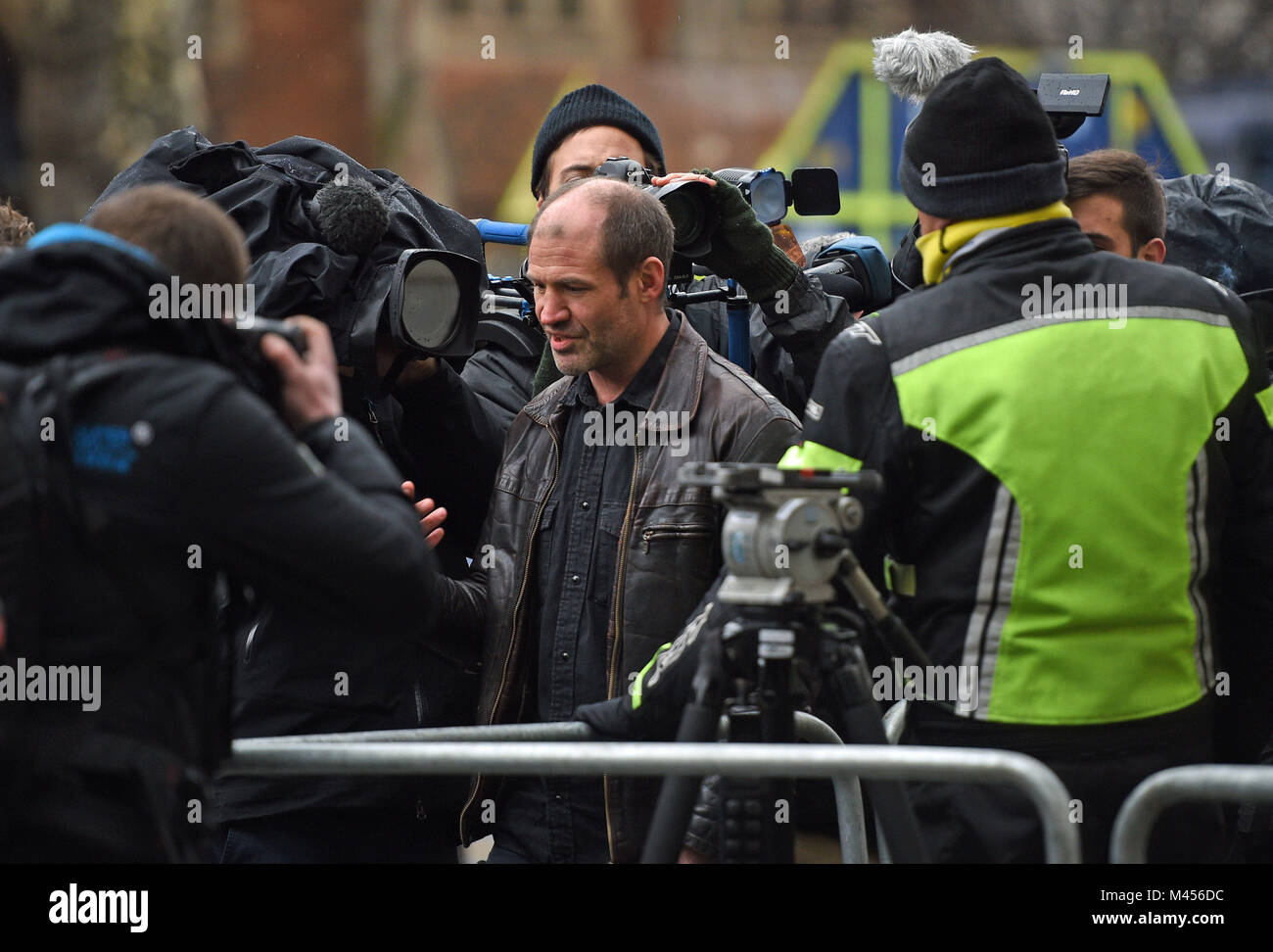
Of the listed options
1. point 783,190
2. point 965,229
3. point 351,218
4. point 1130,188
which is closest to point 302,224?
point 351,218

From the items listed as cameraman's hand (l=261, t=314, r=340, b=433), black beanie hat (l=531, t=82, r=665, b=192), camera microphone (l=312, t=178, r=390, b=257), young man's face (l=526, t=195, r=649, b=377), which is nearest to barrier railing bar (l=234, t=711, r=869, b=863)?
cameraman's hand (l=261, t=314, r=340, b=433)

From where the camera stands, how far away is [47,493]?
81.7 inches

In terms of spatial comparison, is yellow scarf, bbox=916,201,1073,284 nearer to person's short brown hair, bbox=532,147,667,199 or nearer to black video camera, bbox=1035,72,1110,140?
black video camera, bbox=1035,72,1110,140

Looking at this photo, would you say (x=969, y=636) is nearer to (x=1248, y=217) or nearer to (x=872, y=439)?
(x=872, y=439)

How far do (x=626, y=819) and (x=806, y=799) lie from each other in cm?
64

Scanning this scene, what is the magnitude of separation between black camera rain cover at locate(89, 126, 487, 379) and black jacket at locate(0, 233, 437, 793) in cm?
104

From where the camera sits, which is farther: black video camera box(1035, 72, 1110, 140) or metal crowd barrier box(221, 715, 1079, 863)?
black video camera box(1035, 72, 1110, 140)

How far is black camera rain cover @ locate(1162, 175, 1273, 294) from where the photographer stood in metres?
3.87

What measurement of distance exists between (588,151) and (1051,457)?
82.2 inches

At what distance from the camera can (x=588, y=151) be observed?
435cm

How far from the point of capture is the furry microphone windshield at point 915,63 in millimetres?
4141

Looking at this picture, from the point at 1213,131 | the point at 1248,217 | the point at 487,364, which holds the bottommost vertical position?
the point at 487,364
